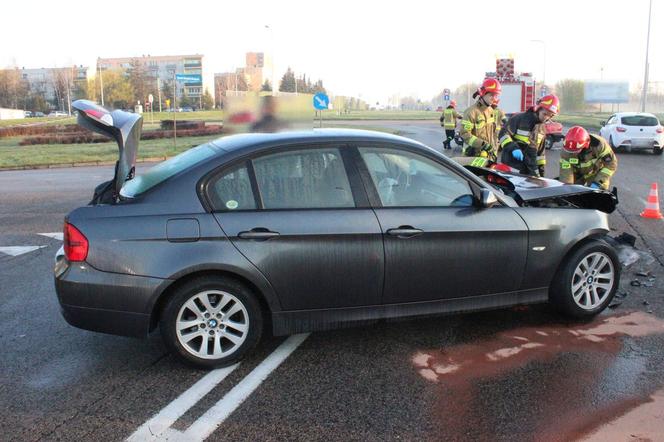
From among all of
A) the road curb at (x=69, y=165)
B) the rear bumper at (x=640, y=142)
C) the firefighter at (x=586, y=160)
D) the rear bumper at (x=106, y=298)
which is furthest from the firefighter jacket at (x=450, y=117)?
the rear bumper at (x=106, y=298)

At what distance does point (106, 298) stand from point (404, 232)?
1958 mm

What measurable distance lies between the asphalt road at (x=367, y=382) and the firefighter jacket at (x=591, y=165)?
1.60 m

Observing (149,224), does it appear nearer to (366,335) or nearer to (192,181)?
(192,181)

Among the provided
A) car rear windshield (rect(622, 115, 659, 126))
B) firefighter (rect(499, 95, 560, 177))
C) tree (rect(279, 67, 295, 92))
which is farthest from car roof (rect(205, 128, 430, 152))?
tree (rect(279, 67, 295, 92))

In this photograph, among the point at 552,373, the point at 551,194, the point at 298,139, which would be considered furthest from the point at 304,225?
the point at 551,194

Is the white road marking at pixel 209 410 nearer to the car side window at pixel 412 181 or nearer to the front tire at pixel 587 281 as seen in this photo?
the car side window at pixel 412 181

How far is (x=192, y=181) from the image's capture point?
12.3ft

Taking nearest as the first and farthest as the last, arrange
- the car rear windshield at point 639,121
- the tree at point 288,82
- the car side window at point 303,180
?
the car side window at point 303,180 < the car rear windshield at point 639,121 < the tree at point 288,82

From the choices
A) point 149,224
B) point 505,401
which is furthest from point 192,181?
point 505,401

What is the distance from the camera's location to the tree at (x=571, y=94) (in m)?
80.2

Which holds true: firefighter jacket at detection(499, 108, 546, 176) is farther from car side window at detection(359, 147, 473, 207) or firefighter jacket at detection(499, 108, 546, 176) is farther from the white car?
the white car

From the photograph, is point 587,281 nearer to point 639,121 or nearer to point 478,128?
point 478,128

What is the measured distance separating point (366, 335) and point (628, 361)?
1.81 m

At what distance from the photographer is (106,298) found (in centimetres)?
357
